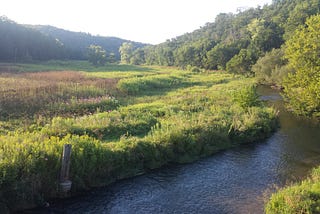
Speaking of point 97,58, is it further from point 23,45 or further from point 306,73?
point 306,73

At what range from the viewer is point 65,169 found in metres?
14.4

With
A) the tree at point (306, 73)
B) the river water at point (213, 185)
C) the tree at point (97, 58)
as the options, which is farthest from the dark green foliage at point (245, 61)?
the river water at point (213, 185)

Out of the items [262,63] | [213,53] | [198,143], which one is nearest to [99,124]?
[198,143]

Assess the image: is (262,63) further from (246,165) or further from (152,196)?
(152,196)

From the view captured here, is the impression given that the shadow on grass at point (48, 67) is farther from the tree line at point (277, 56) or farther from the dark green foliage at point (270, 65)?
the dark green foliage at point (270, 65)

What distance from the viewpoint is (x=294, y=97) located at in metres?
30.9

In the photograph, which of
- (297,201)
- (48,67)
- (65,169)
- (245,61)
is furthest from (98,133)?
(245,61)

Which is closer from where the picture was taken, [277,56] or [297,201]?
[297,201]

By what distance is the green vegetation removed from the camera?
12305 mm

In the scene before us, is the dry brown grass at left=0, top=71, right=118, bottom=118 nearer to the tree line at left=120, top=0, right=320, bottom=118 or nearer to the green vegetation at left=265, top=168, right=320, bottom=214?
the green vegetation at left=265, top=168, right=320, bottom=214

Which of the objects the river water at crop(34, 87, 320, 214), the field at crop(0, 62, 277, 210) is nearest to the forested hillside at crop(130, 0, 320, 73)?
the field at crop(0, 62, 277, 210)

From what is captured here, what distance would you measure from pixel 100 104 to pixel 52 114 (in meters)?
5.78

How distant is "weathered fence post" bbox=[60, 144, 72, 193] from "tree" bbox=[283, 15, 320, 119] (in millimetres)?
21647

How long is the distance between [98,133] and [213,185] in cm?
872
